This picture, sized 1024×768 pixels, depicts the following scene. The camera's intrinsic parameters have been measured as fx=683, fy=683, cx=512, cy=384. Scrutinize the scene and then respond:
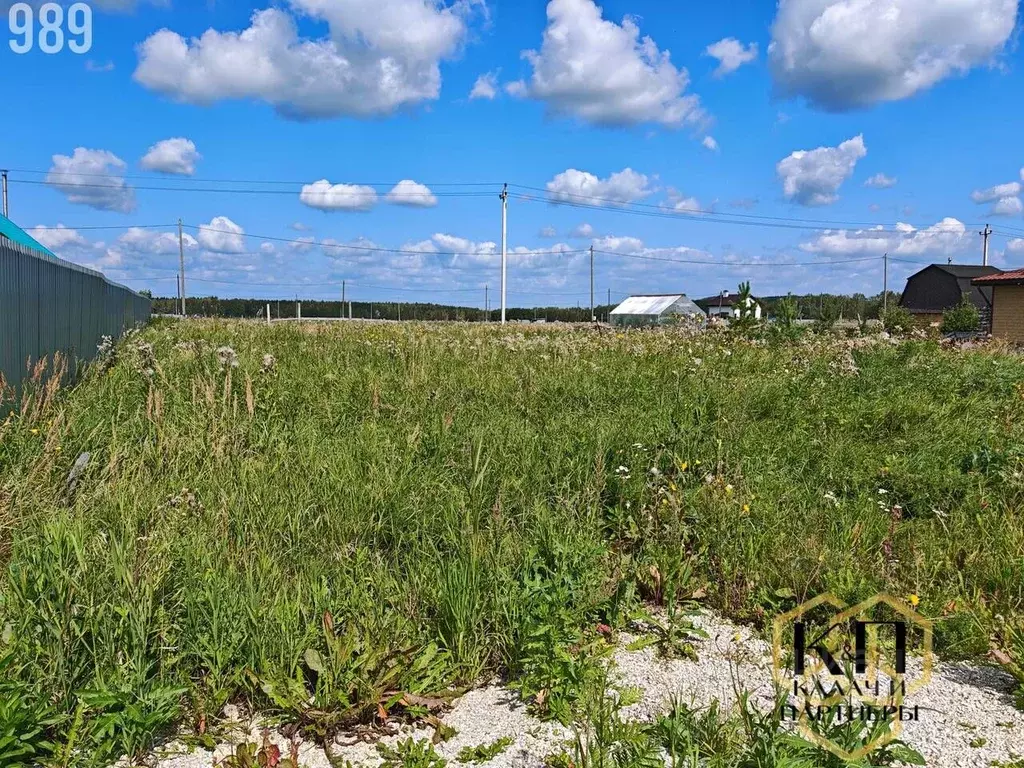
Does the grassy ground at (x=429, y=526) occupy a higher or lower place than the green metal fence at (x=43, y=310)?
lower

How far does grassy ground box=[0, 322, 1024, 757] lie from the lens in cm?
263

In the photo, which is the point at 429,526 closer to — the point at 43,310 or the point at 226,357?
the point at 226,357

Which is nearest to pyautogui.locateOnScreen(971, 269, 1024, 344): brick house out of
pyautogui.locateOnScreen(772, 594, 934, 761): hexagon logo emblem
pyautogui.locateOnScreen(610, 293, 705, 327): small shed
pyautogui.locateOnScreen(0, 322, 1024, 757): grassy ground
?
pyautogui.locateOnScreen(0, 322, 1024, 757): grassy ground

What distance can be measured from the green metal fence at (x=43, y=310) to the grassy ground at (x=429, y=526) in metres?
0.60

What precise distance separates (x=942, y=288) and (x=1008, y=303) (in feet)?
143

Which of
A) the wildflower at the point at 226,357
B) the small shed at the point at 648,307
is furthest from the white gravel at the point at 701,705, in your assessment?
the small shed at the point at 648,307

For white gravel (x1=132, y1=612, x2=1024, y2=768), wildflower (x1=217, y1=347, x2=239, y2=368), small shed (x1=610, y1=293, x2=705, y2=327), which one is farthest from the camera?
small shed (x1=610, y1=293, x2=705, y2=327)

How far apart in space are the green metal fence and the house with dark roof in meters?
62.8

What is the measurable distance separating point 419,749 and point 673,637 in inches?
53.4

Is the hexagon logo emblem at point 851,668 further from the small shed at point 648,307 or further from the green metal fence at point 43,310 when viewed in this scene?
the small shed at point 648,307

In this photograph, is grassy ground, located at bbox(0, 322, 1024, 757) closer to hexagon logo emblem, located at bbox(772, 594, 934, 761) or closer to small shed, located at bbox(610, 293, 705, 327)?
hexagon logo emblem, located at bbox(772, 594, 934, 761)

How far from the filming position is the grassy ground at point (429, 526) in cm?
263

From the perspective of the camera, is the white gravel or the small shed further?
the small shed

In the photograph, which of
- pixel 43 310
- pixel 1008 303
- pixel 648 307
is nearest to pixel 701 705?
pixel 43 310
